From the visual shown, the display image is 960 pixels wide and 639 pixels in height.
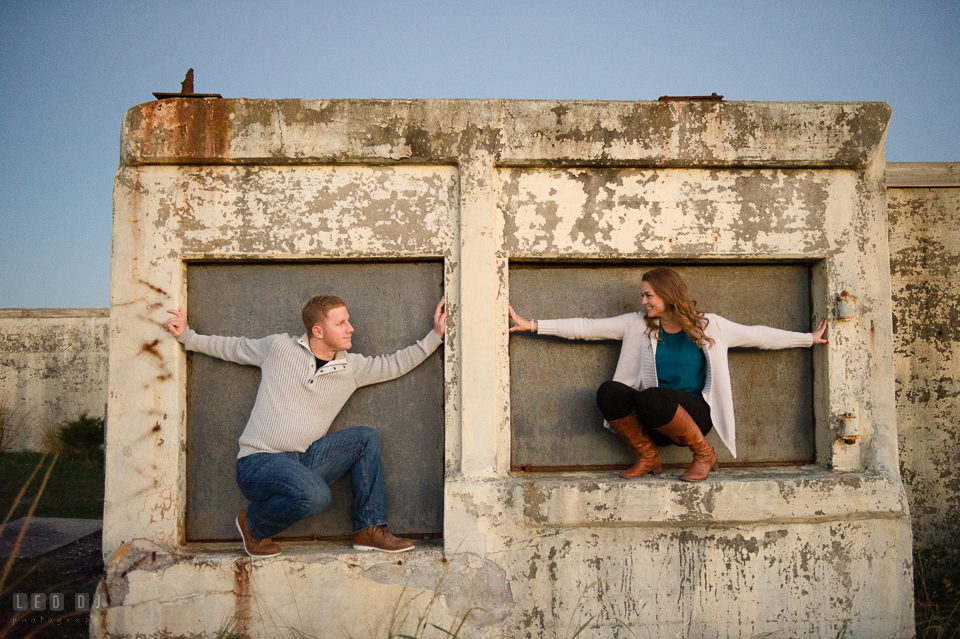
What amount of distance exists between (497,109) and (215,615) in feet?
10.8

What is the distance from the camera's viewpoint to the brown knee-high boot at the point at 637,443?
362cm

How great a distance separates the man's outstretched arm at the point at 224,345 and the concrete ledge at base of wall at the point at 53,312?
8612 millimetres

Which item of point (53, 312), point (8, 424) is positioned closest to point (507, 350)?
point (53, 312)

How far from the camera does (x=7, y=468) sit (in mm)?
8867

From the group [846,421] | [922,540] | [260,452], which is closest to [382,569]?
[260,452]

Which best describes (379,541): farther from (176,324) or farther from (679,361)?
(679,361)

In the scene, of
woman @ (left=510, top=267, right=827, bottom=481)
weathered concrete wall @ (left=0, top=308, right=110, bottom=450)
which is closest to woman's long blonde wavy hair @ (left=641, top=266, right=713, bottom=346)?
woman @ (left=510, top=267, right=827, bottom=481)

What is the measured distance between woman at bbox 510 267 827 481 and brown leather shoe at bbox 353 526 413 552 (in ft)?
4.47

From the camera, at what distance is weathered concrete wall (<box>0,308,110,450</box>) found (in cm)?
1084

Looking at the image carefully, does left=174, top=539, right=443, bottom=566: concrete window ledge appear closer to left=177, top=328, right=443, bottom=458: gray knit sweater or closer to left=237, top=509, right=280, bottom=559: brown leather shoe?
left=237, top=509, right=280, bottom=559: brown leather shoe

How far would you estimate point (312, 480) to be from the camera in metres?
3.40

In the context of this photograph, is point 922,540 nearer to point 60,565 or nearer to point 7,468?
point 60,565

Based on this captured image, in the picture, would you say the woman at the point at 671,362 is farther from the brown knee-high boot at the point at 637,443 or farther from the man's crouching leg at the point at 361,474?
the man's crouching leg at the point at 361,474

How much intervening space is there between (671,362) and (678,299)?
390 mm
